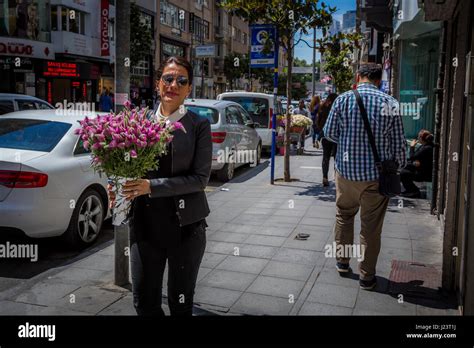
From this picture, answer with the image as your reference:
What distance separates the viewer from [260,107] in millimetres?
15961

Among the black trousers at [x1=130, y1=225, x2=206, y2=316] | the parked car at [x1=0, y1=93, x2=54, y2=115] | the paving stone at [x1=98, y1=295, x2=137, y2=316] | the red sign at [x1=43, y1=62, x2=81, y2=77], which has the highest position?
the red sign at [x1=43, y1=62, x2=81, y2=77]

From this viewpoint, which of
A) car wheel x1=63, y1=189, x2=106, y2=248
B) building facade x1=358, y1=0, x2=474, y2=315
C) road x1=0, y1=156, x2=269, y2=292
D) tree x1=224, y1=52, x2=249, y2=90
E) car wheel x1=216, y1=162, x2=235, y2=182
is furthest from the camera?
tree x1=224, y1=52, x2=249, y2=90

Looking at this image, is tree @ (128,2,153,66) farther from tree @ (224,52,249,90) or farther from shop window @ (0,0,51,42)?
tree @ (224,52,249,90)

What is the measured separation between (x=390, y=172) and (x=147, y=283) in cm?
253

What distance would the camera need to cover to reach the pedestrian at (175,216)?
293 centimetres

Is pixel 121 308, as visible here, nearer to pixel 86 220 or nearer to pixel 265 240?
pixel 86 220

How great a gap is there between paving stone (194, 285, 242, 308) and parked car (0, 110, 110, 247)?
6.13 ft

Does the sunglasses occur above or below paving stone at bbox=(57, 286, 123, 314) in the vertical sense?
above

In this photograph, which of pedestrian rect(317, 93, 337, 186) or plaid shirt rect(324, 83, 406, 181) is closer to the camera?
plaid shirt rect(324, 83, 406, 181)

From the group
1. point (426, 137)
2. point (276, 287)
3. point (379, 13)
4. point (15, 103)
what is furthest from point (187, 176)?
point (379, 13)

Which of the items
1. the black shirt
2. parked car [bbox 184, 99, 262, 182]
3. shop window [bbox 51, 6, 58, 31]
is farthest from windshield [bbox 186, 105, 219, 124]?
shop window [bbox 51, 6, 58, 31]

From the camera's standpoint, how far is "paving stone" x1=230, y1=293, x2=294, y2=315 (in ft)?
14.0

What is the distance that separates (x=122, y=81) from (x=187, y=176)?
236 centimetres

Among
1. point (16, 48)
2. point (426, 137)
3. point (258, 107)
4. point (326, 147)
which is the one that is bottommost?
point (326, 147)
